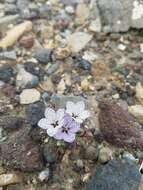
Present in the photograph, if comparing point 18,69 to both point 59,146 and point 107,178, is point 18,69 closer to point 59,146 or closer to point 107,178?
point 59,146

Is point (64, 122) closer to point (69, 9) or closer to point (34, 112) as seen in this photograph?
point (34, 112)

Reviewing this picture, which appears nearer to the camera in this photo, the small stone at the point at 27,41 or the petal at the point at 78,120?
the petal at the point at 78,120

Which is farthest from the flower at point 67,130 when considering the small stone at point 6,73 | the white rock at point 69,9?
the white rock at point 69,9

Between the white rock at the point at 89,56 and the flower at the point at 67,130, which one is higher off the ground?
the flower at the point at 67,130

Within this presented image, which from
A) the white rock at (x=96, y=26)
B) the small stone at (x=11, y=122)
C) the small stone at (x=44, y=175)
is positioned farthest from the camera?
the white rock at (x=96, y=26)

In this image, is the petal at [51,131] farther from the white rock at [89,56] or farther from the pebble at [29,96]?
the white rock at [89,56]

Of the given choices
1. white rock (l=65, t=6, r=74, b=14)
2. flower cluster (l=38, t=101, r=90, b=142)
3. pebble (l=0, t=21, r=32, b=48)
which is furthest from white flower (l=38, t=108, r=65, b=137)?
white rock (l=65, t=6, r=74, b=14)

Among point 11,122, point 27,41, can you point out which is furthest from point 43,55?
point 11,122

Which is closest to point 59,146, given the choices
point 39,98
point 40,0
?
point 39,98
